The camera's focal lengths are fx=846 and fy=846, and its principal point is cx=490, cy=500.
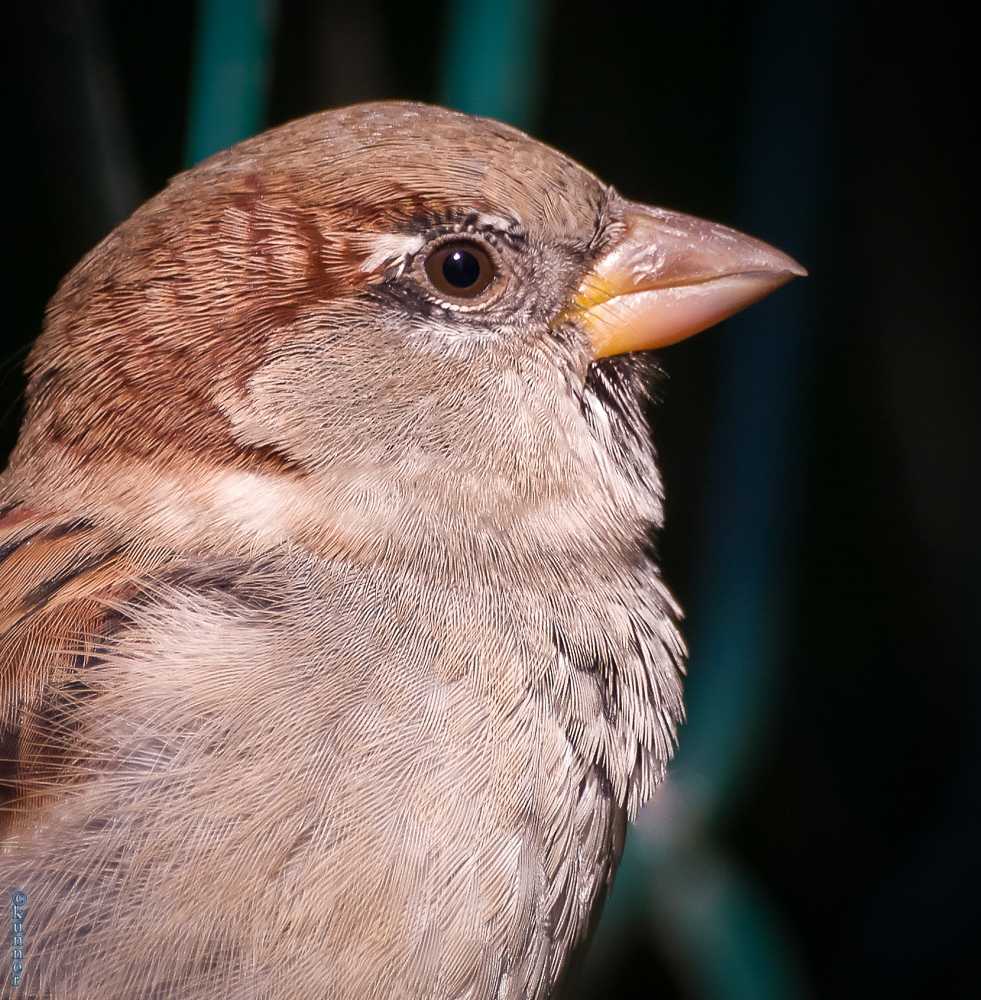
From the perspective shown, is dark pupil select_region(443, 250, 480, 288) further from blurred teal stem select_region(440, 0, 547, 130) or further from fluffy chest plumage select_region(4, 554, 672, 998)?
blurred teal stem select_region(440, 0, 547, 130)

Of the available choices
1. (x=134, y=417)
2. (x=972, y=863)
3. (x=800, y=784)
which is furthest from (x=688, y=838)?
(x=134, y=417)

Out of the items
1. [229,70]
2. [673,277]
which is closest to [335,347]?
[673,277]

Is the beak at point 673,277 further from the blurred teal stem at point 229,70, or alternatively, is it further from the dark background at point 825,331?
the blurred teal stem at point 229,70

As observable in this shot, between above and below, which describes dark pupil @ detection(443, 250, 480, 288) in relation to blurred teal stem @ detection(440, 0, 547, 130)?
below

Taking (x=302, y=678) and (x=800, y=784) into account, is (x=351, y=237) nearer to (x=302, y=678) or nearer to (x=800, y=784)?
→ (x=302, y=678)

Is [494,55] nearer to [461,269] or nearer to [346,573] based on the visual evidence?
[461,269]

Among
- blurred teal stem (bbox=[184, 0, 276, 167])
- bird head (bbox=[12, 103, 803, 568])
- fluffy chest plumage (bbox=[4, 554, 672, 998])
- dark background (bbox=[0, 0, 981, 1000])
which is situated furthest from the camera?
dark background (bbox=[0, 0, 981, 1000])

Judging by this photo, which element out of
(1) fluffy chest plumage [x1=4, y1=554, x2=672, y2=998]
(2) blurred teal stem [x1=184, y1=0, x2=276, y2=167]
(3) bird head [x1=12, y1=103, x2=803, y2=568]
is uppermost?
(2) blurred teal stem [x1=184, y1=0, x2=276, y2=167]

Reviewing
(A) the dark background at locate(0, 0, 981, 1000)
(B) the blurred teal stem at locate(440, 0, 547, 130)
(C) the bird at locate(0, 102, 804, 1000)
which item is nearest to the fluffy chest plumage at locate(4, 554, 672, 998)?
(C) the bird at locate(0, 102, 804, 1000)
